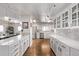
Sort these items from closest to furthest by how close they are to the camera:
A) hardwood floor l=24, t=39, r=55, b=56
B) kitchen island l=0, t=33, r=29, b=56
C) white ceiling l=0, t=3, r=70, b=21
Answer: kitchen island l=0, t=33, r=29, b=56
white ceiling l=0, t=3, r=70, b=21
hardwood floor l=24, t=39, r=55, b=56

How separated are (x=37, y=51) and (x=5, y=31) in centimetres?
95

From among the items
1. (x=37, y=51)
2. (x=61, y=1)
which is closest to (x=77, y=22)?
(x=61, y=1)

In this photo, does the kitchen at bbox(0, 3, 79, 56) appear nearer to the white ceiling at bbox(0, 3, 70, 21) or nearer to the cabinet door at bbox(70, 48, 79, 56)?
the white ceiling at bbox(0, 3, 70, 21)

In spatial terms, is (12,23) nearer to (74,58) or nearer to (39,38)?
(39,38)

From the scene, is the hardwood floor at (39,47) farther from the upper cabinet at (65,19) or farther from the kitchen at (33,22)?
the upper cabinet at (65,19)

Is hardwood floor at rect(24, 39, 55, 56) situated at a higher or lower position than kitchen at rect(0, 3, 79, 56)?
lower

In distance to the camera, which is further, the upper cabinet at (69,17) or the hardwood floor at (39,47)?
the hardwood floor at (39,47)

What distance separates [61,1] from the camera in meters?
1.89

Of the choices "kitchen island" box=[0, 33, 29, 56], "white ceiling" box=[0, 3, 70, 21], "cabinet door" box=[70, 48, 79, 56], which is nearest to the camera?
"cabinet door" box=[70, 48, 79, 56]

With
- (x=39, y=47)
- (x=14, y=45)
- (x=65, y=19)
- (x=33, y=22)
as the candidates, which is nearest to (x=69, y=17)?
(x=65, y=19)

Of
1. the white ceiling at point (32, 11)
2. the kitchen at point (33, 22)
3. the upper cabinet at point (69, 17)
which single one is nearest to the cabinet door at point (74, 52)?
the kitchen at point (33, 22)

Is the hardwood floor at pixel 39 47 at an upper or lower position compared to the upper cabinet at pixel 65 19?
lower

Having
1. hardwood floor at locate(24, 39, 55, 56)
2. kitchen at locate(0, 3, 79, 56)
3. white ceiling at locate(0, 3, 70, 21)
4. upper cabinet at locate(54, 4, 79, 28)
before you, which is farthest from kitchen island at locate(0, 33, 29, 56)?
upper cabinet at locate(54, 4, 79, 28)

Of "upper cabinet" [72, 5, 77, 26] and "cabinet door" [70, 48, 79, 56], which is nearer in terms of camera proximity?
"cabinet door" [70, 48, 79, 56]
